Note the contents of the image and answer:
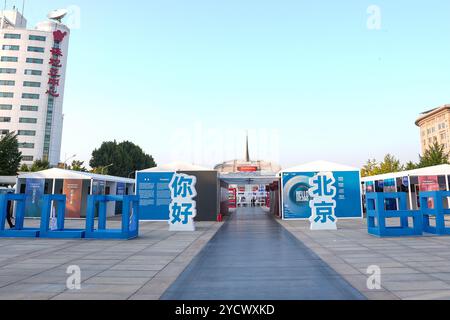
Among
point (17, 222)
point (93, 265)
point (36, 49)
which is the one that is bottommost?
point (93, 265)

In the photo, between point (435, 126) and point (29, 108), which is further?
point (435, 126)

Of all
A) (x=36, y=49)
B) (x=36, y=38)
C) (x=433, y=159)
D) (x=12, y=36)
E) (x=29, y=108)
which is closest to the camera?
(x=433, y=159)

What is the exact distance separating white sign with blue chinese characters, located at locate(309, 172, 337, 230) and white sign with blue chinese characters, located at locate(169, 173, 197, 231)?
607 cm

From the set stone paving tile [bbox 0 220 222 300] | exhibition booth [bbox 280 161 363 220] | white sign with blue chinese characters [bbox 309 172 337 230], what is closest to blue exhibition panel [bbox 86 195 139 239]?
stone paving tile [bbox 0 220 222 300]

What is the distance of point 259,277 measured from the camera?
255 inches

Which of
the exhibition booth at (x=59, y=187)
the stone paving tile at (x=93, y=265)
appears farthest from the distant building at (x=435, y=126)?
the stone paving tile at (x=93, y=265)

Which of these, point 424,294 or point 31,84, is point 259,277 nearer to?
point 424,294

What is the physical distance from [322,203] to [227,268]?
10.3 metres

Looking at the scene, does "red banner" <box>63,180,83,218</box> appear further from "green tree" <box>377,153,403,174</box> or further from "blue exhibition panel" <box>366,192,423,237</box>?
"green tree" <box>377,153,403,174</box>

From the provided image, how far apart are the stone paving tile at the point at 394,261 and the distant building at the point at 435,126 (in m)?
74.7

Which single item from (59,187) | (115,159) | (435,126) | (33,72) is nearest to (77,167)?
(115,159)

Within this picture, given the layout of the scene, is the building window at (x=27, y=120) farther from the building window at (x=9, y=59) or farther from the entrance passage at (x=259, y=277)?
the entrance passage at (x=259, y=277)

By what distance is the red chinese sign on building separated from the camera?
236 ft
